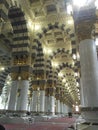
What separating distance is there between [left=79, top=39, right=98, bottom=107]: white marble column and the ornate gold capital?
215 millimetres

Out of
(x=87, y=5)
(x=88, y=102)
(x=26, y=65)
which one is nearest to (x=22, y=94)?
(x=26, y=65)

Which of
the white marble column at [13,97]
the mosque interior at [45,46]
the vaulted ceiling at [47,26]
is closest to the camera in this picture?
the mosque interior at [45,46]

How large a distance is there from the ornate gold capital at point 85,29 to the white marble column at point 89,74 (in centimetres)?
21

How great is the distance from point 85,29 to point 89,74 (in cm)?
196

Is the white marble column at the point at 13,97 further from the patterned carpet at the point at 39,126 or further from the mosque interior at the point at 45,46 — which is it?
the patterned carpet at the point at 39,126

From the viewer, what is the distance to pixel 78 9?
6.85 metres

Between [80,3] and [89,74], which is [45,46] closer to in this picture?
[80,3]

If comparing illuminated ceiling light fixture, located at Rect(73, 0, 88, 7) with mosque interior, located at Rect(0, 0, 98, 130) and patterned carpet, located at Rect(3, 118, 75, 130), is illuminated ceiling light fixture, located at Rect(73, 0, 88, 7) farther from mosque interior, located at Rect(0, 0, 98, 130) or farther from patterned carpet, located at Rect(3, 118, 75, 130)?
patterned carpet, located at Rect(3, 118, 75, 130)

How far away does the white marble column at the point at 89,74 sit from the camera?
5.51 meters

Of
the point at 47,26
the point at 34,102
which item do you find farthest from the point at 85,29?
the point at 34,102

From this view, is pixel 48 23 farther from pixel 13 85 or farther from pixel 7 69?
pixel 7 69

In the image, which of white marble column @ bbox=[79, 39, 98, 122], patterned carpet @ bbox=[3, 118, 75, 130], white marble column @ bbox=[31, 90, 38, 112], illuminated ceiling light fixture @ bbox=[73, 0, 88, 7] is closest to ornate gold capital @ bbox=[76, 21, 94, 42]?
white marble column @ bbox=[79, 39, 98, 122]

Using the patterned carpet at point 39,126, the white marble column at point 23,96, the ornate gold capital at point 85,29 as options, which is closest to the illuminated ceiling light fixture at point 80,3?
the ornate gold capital at point 85,29

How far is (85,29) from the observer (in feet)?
21.5
